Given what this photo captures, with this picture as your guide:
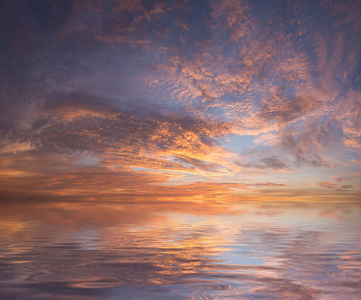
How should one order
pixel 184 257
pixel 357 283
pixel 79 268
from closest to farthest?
pixel 357 283
pixel 79 268
pixel 184 257

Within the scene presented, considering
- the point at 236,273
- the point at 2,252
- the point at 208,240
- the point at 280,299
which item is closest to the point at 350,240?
the point at 208,240

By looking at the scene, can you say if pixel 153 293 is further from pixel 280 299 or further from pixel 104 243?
pixel 104 243

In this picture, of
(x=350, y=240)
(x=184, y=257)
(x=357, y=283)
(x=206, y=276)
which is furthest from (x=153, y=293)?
(x=350, y=240)

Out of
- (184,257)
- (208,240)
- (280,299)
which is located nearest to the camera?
(280,299)

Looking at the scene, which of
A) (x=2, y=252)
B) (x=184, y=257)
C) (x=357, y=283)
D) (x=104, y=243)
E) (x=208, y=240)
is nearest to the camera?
(x=357, y=283)

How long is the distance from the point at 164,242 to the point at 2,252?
21.0 feet

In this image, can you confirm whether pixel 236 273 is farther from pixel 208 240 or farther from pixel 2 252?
pixel 2 252

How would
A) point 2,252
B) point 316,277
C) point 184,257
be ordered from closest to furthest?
1. point 316,277
2. point 184,257
3. point 2,252

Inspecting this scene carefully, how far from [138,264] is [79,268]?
5.56 ft

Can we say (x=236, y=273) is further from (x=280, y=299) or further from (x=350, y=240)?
(x=350, y=240)

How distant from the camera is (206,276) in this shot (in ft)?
25.5

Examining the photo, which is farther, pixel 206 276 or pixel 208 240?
pixel 208 240

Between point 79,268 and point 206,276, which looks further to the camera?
point 79,268

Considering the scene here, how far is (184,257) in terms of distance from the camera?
404 inches
